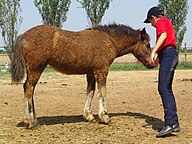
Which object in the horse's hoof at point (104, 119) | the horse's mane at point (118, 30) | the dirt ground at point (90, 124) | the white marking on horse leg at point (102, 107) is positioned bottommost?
the dirt ground at point (90, 124)

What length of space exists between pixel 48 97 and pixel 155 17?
20.0 ft

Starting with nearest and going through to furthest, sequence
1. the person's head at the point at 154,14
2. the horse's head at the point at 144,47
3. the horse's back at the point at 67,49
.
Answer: the person's head at the point at 154,14 < the horse's back at the point at 67,49 < the horse's head at the point at 144,47

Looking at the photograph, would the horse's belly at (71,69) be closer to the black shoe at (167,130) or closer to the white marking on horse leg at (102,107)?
the white marking on horse leg at (102,107)

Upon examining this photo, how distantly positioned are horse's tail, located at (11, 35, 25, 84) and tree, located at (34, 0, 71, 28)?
2802 cm

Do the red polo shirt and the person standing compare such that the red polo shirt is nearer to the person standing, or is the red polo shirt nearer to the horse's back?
the person standing

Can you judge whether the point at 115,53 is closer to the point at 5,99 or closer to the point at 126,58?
the point at 5,99

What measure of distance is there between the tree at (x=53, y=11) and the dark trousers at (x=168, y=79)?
2904 centimetres

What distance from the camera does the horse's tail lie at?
8014 millimetres

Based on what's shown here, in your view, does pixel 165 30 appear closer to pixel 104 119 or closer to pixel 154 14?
pixel 154 14

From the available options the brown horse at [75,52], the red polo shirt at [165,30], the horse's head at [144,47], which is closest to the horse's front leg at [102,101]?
the brown horse at [75,52]

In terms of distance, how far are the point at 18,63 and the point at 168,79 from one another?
3036mm

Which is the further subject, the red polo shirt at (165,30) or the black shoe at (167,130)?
the red polo shirt at (165,30)

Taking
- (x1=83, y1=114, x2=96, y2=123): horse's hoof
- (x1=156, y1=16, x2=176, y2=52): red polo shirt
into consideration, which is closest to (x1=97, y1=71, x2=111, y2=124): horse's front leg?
(x1=83, y1=114, x2=96, y2=123): horse's hoof

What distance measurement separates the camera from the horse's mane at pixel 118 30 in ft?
29.6
